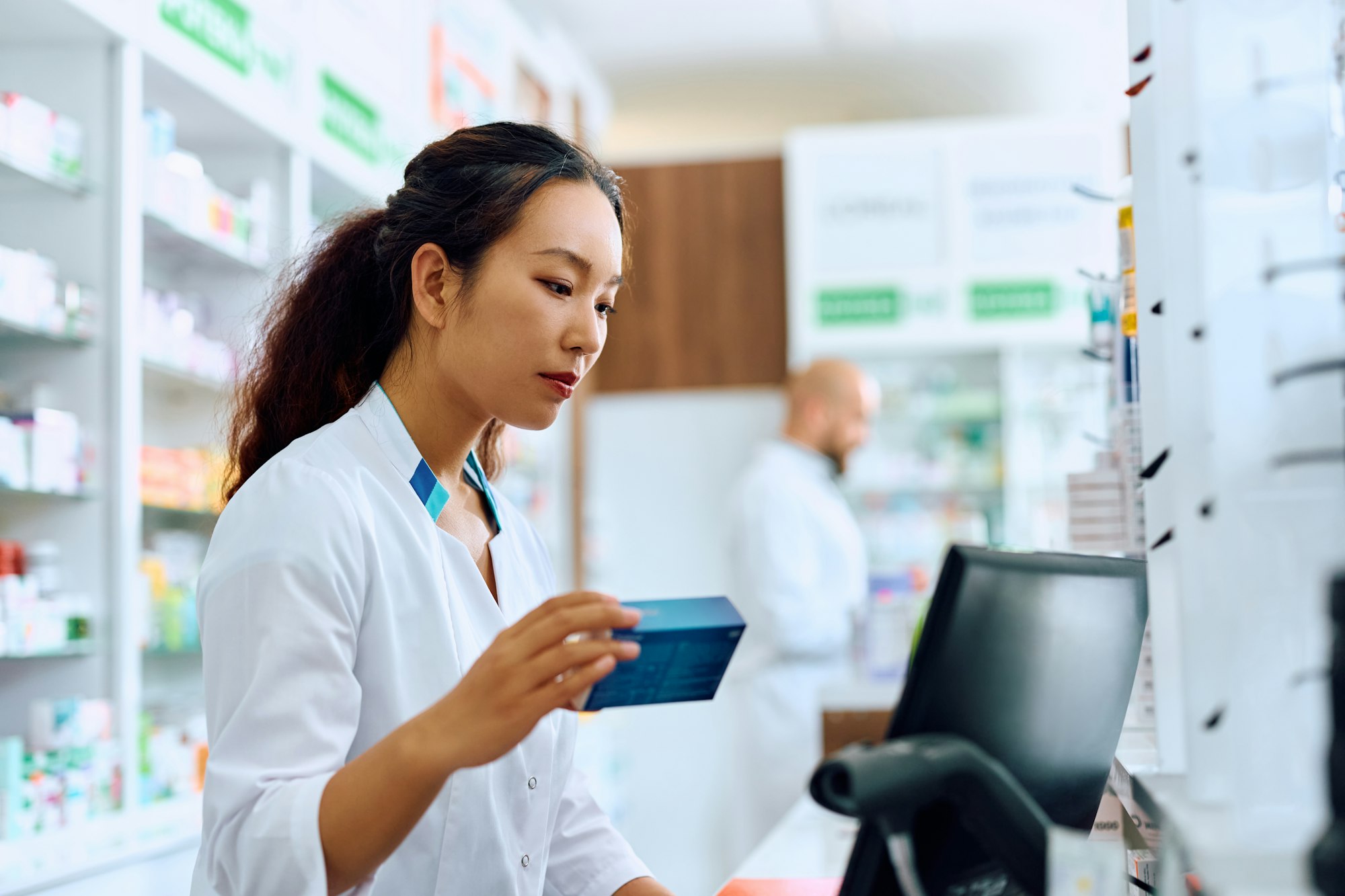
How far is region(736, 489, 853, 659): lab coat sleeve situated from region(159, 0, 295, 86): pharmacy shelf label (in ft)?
6.97

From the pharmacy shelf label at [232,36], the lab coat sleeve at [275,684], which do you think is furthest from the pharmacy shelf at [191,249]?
the lab coat sleeve at [275,684]

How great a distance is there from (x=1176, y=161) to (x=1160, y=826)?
463mm

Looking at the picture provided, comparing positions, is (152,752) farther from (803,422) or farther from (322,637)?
(803,422)

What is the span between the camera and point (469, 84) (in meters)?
4.44

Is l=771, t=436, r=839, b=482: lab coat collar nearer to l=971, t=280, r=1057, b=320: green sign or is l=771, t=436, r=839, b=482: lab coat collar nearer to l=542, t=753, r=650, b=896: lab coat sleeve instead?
l=971, t=280, r=1057, b=320: green sign

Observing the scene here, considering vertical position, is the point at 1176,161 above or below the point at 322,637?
above

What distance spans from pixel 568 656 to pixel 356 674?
1.25 ft

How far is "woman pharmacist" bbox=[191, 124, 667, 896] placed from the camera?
3.16 ft

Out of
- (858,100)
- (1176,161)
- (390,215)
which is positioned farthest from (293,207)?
(858,100)

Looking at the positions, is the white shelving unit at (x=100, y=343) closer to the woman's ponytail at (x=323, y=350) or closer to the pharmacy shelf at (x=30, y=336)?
the pharmacy shelf at (x=30, y=336)

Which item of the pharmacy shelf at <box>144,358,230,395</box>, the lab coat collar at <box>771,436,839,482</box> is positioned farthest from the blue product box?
the lab coat collar at <box>771,436,839,482</box>

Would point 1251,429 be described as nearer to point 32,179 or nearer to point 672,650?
point 672,650

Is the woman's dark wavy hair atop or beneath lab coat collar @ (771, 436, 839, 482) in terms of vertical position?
atop

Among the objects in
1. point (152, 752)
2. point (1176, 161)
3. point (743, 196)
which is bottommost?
point (152, 752)
